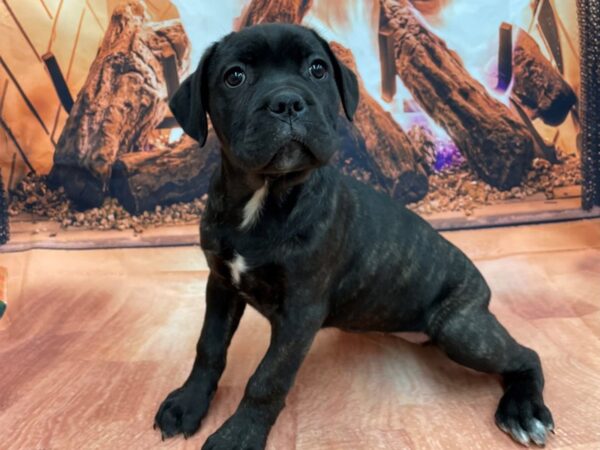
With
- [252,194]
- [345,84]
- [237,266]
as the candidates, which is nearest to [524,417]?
[237,266]

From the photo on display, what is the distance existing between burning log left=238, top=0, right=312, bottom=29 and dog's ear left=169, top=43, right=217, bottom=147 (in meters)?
1.87

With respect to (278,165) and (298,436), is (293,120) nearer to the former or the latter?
(278,165)

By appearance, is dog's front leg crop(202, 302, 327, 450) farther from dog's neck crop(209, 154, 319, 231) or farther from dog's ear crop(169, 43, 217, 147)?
dog's ear crop(169, 43, 217, 147)

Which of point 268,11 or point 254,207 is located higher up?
point 268,11

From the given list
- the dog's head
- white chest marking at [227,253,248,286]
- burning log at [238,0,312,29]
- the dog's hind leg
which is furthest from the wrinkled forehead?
burning log at [238,0,312,29]

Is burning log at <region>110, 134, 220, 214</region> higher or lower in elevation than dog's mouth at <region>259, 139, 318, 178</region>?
lower

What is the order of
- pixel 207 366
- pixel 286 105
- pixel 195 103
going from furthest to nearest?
pixel 207 366, pixel 195 103, pixel 286 105

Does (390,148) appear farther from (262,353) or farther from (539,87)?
(262,353)

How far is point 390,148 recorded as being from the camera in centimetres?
459

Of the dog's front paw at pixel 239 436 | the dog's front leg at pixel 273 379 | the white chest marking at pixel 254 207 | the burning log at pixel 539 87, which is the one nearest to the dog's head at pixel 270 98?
the white chest marking at pixel 254 207

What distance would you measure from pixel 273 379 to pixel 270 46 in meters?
1.33

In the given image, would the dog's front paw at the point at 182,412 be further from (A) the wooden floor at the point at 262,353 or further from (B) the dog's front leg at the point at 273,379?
(B) the dog's front leg at the point at 273,379

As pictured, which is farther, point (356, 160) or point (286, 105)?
point (356, 160)

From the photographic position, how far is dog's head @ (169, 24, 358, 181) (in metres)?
2.23
